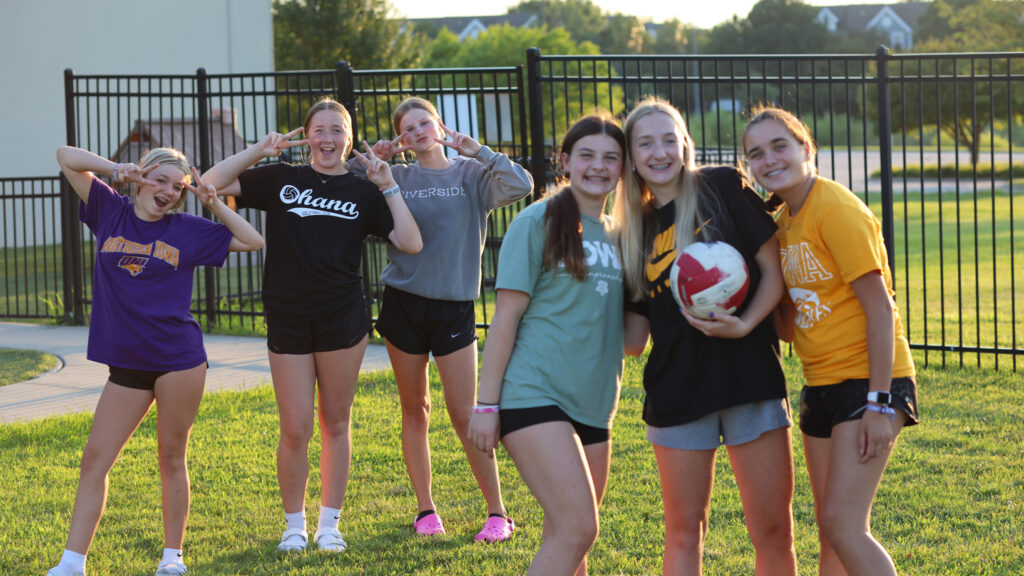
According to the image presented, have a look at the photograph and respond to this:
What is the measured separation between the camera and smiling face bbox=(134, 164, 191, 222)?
4508 millimetres

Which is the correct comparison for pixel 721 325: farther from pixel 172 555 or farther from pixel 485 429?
pixel 172 555

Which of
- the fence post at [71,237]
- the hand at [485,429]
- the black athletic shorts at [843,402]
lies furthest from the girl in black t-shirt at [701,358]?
the fence post at [71,237]

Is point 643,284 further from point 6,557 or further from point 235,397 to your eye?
point 235,397

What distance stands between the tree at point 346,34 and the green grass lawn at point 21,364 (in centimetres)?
2196

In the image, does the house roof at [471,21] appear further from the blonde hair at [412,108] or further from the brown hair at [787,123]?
the brown hair at [787,123]

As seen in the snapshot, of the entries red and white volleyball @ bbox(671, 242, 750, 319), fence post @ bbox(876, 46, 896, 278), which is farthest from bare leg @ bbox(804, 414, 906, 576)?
fence post @ bbox(876, 46, 896, 278)

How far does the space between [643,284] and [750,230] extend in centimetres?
40

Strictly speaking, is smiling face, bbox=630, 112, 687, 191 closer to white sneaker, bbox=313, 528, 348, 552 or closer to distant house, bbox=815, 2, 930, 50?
white sneaker, bbox=313, 528, 348, 552

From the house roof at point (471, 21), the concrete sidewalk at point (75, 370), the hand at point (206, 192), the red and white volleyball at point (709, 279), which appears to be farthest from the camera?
the house roof at point (471, 21)

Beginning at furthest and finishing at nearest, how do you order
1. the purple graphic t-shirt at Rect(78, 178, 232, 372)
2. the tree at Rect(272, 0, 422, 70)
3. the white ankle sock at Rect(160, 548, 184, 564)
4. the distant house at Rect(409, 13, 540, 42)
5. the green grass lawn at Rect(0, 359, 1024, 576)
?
the distant house at Rect(409, 13, 540, 42), the tree at Rect(272, 0, 422, 70), the green grass lawn at Rect(0, 359, 1024, 576), the white ankle sock at Rect(160, 548, 184, 564), the purple graphic t-shirt at Rect(78, 178, 232, 372)

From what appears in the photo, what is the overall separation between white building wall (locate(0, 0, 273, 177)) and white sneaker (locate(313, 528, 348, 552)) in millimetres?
18441

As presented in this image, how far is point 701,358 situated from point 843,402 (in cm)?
49

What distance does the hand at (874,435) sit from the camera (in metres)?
3.36

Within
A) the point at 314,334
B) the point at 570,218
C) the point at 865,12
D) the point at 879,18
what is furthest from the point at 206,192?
the point at 865,12
